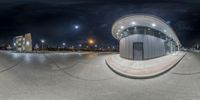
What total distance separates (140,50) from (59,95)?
19.2 m

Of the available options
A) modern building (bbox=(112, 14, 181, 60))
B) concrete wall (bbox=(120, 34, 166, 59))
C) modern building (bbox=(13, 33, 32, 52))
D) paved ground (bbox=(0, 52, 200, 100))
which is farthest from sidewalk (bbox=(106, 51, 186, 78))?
modern building (bbox=(13, 33, 32, 52))

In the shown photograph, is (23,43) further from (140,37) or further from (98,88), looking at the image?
(98,88)

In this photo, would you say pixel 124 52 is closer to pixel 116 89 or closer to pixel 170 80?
pixel 170 80

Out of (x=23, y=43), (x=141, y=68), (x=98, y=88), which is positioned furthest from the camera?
(x=23, y=43)

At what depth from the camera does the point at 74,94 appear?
28.6 feet

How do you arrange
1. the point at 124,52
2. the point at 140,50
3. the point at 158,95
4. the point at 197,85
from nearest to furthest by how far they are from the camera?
the point at 158,95 → the point at 197,85 → the point at 140,50 → the point at 124,52

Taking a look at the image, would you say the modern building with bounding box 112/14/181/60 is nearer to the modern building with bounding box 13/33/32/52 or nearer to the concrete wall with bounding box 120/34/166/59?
the concrete wall with bounding box 120/34/166/59

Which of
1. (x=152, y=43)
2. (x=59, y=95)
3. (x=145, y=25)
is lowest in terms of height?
(x=59, y=95)

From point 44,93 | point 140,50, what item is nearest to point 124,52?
point 140,50

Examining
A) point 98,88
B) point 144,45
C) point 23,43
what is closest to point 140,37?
point 144,45

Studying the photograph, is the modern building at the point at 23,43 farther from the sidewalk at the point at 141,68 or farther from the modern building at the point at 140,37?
the sidewalk at the point at 141,68

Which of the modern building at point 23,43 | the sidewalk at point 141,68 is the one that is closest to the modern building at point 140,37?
the sidewalk at point 141,68

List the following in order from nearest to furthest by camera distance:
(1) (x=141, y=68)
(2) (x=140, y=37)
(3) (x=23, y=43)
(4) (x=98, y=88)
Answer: (4) (x=98, y=88)
(1) (x=141, y=68)
(2) (x=140, y=37)
(3) (x=23, y=43)

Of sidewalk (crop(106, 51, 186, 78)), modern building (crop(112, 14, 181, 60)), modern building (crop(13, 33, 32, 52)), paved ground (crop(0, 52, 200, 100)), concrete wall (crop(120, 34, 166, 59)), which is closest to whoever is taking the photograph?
paved ground (crop(0, 52, 200, 100))
